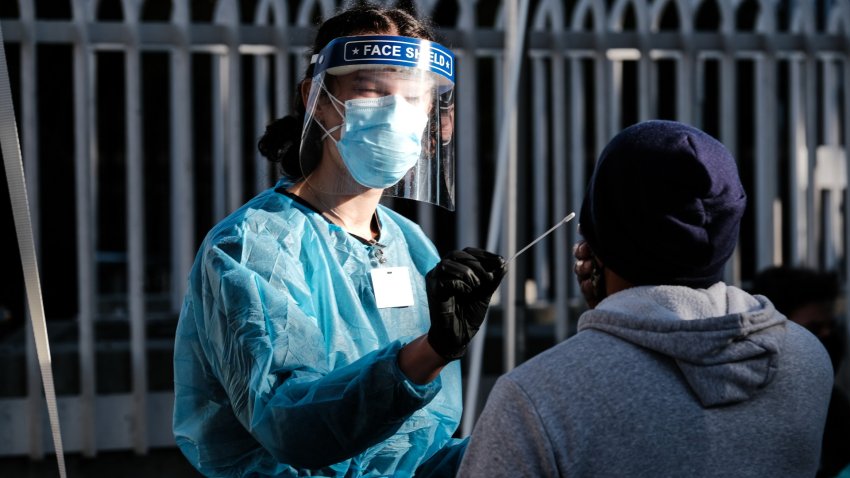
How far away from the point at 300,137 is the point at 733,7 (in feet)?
9.97

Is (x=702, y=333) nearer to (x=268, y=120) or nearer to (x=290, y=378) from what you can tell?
(x=290, y=378)

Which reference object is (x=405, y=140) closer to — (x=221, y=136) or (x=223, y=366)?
(x=223, y=366)

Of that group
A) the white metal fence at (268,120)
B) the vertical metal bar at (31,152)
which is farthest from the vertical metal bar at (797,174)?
the vertical metal bar at (31,152)

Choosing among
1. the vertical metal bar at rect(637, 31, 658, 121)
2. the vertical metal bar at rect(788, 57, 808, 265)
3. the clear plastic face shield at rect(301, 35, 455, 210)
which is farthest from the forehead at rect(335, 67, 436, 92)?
the vertical metal bar at rect(788, 57, 808, 265)

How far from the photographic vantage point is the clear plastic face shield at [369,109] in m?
1.71

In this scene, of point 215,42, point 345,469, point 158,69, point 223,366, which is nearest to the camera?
point 223,366

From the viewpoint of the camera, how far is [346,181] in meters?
1.79

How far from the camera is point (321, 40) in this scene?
6.02 ft

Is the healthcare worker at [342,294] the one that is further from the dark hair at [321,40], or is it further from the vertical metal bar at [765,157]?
the vertical metal bar at [765,157]

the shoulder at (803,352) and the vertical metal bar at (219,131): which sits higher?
the vertical metal bar at (219,131)

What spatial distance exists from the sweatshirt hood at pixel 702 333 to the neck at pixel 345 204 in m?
0.69

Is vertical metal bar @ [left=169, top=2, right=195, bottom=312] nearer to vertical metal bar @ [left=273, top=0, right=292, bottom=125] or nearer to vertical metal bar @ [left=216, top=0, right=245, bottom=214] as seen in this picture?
vertical metal bar @ [left=216, top=0, right=245, bottom=214]

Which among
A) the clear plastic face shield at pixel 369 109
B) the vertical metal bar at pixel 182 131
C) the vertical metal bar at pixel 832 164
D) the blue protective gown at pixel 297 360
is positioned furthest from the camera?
the vertical metal bar at pixel 832 164

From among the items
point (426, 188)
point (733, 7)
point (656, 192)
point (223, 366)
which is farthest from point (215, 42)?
point (656, 192)
